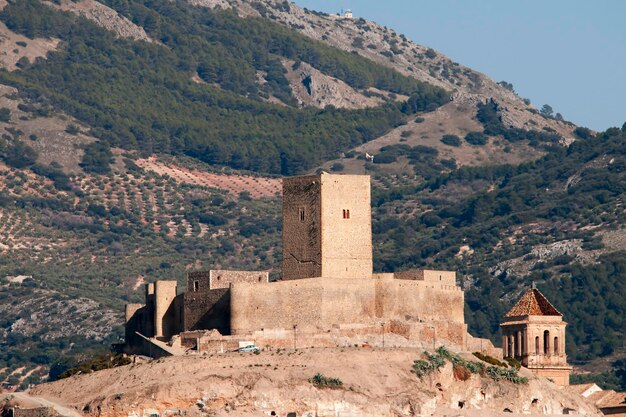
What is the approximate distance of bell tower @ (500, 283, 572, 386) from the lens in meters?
108

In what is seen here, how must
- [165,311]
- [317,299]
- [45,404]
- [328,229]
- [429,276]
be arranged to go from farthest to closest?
[165,311] → [429,276] → [328,229] → [317,299] → [45,404]

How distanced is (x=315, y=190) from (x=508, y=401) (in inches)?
508

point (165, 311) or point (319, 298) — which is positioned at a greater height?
point (319, 298)

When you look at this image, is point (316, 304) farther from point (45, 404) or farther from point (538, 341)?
point (538, 341)

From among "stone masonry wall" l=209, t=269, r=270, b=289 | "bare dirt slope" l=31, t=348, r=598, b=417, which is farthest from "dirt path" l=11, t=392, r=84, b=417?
"stone masonry wall" l=209, t=269, r=270, b=289

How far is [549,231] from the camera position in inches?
7785

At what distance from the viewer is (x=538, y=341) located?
109 metres

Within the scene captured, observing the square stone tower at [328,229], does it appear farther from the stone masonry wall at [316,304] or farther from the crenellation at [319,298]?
the stone masonry wall at [316,304]

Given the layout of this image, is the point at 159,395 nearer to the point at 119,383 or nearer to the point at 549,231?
the point at 119,383

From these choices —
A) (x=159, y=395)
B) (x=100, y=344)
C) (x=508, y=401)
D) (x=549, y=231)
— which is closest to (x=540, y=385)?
(x=508, y=401)

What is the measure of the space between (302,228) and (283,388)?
12375 mm

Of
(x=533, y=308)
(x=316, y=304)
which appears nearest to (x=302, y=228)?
(x=316, y=304)

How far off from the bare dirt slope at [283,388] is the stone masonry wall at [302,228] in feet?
23.7

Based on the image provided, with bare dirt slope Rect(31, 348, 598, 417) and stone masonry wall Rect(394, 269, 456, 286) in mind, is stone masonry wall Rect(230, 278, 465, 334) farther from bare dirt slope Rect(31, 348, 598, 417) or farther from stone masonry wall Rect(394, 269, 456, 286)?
bare dirt slope Rect(31, 348, 598, 417)
